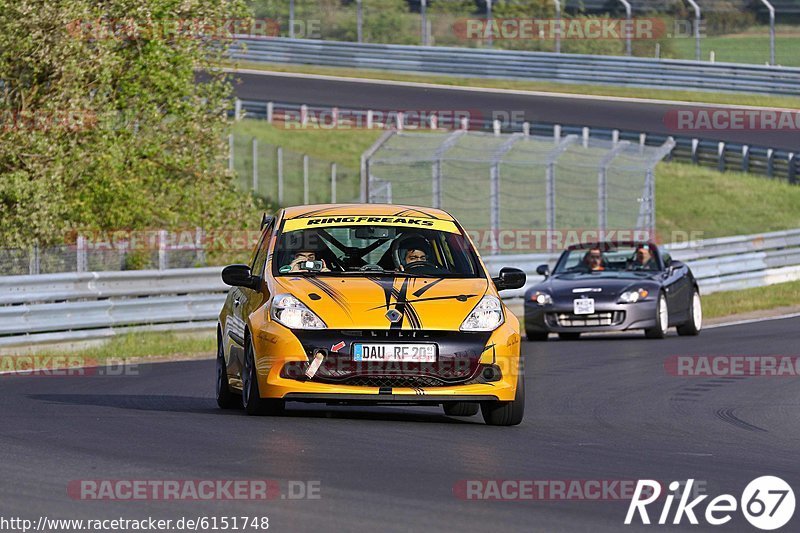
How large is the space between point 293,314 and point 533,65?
38929 millimetres

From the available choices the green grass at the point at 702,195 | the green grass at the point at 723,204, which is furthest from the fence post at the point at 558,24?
the green grass at the point at 723,204

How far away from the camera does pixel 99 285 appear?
19328mm

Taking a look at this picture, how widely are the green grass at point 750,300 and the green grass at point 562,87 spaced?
1634 centimetres

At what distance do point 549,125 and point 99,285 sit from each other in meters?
23.2

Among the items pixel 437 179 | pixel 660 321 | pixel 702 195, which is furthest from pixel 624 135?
pixel 660 321

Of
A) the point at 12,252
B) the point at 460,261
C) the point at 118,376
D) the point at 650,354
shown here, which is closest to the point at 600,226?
the point at 650,354

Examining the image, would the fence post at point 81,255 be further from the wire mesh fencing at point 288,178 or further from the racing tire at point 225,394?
the wire mesh fencing at point 288,178

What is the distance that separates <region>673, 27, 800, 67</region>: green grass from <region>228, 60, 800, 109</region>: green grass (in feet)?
3.96

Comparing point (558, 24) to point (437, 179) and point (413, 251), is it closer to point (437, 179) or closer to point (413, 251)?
point (437, 179)

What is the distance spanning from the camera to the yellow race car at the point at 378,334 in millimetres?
10227

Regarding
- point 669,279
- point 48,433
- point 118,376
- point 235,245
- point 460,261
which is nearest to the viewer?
point 48,433

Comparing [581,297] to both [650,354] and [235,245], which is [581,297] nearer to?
[650,354]

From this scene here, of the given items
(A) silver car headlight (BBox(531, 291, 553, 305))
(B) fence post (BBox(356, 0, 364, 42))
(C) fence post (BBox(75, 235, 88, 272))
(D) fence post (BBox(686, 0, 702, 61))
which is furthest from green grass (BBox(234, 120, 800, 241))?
(C) fence post (BBox(75, 235, 88, 272))

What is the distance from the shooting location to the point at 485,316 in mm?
10547
